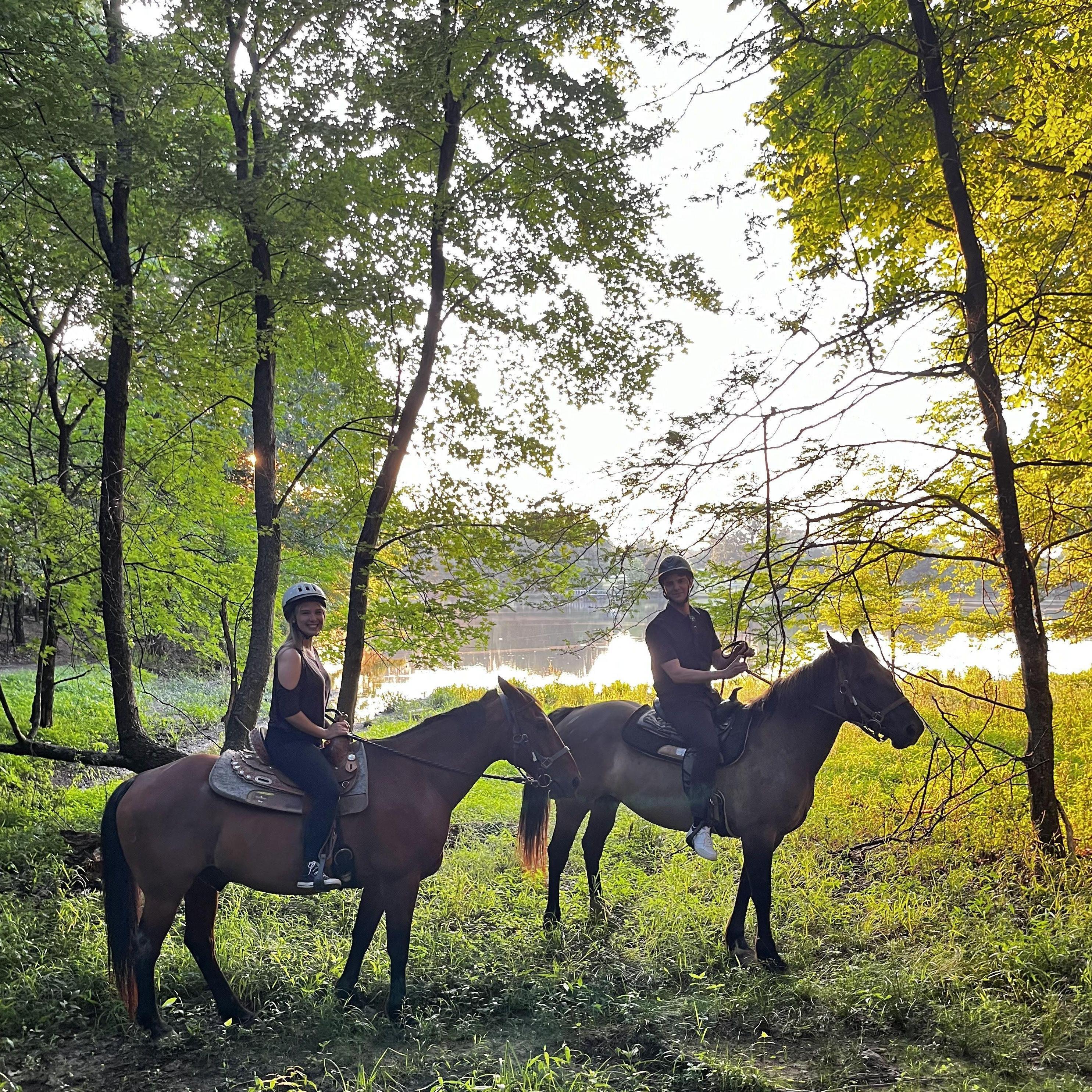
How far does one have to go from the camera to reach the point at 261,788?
167 inches

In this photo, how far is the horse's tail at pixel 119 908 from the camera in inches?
162

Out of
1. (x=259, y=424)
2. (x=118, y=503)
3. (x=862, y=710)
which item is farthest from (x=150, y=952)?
(x=259, y=424)

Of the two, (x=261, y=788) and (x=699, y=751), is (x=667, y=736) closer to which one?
(x=699, y=751)

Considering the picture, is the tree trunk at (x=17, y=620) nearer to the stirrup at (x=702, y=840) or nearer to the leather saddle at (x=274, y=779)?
the leather saddle at (x=274, y=779)

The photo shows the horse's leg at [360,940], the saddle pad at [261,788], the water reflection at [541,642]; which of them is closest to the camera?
the saddle pad at [261,788]

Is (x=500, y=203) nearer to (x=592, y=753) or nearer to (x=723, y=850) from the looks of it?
(x=592, y=753)

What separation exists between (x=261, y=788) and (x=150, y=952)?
1148 millimetres

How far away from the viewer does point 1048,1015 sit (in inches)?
145

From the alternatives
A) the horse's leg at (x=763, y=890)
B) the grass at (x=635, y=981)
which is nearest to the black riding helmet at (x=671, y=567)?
the horse's leg at (x=763, y=890)

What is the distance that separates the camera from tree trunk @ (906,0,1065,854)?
5.21 meters

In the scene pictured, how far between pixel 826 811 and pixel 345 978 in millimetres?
5808

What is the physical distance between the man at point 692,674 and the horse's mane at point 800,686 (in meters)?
0.32

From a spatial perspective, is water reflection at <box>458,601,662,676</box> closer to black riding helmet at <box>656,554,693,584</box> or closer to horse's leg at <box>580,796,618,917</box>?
horse's leg at <box>580,796,618,917</box>

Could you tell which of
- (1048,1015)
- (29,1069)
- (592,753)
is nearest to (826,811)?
(592,753)
